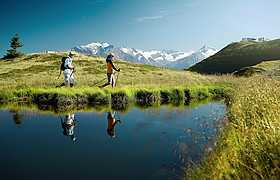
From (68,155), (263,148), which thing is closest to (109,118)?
(68,155)

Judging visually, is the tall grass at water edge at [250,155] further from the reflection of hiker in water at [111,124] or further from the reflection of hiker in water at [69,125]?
the reflection of hiker in water at [69,125]

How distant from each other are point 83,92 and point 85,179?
31.7 ft

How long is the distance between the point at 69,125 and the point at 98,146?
242cm

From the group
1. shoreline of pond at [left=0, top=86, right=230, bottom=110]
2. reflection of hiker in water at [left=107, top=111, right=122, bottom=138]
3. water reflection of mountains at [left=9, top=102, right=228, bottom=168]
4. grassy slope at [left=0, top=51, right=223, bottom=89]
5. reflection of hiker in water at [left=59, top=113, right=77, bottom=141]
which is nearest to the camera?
water reflection of mountains at [left=9, top=102, right=228, bottom=168]

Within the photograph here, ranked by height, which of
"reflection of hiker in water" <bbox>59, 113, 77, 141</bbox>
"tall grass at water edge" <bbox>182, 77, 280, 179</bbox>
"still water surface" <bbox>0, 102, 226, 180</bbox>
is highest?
"tall grass at water edge" <bbox>182, 77, 280, 179</bbox>

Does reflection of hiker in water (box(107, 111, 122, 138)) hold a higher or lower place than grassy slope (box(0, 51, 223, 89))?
lower

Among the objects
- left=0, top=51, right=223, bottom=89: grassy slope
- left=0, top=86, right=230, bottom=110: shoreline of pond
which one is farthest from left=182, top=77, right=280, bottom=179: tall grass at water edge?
left=0, top=51, right=223, bottom=89: grassy slope

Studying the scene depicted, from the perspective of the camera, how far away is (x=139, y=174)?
12.6 ft

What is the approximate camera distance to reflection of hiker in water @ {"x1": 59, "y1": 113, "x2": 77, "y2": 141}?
20.0ft

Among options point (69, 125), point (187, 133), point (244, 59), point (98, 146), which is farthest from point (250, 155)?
point (244, 59)

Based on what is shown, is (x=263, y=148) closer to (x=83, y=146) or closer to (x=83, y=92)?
(x=83, y=146)

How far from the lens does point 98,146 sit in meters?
5.16

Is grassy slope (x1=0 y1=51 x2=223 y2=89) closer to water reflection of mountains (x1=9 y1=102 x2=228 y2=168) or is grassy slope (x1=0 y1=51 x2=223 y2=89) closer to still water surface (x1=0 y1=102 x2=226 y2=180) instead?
water reflection of mountains (x1=9 y1=102 x2=228 y2=168)

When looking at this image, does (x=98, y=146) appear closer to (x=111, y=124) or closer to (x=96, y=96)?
(x=111, y=124)
